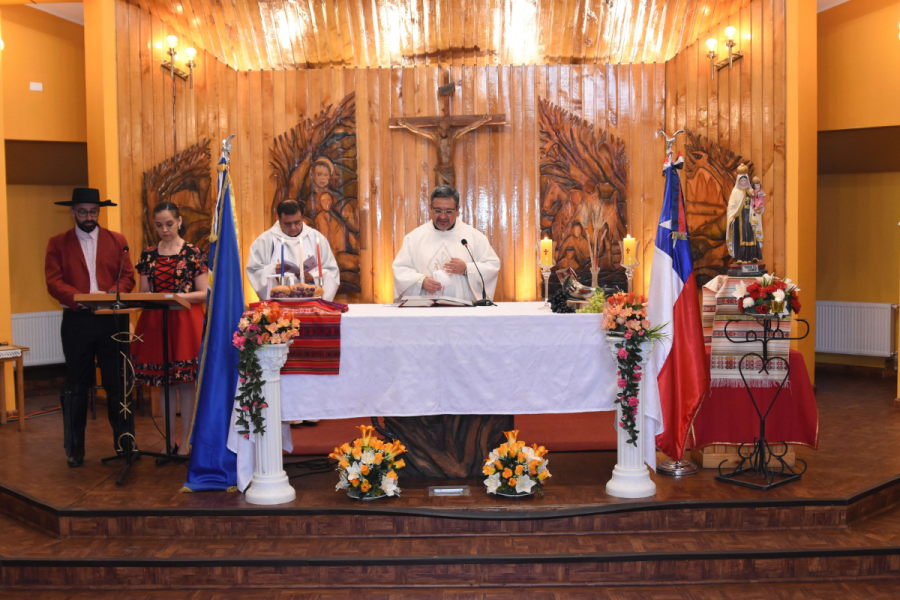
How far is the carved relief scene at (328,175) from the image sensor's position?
7980 millimetres

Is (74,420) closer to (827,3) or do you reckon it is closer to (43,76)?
(43,76)

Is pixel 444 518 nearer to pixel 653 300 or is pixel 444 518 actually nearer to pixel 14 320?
pixel 653 300

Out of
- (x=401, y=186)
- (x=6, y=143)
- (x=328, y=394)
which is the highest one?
(x=6, y=143)

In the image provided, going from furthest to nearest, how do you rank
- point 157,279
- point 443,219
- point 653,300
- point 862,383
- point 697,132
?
point 862,383
point 697,132
point 443,219
point 157,279
point 653,300

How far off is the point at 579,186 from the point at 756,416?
3626 mm

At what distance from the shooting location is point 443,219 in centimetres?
566

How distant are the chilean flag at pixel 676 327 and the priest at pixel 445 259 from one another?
1.33 meters

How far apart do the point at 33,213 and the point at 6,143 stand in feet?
4.66

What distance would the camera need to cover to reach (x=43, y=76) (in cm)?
784

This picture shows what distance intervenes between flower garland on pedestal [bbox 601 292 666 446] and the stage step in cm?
75

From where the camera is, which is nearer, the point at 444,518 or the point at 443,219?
the point at 444,518

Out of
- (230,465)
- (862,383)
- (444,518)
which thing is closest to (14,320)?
(230,465)

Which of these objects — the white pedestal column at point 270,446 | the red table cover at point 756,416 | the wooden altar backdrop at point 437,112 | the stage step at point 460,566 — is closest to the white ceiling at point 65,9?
the wooden altar backdrop at point 437,112

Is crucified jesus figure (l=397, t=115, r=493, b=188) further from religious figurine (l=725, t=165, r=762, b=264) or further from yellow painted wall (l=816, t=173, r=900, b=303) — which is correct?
yellow painted wall (l=816, t=173, r=900, b=303)
